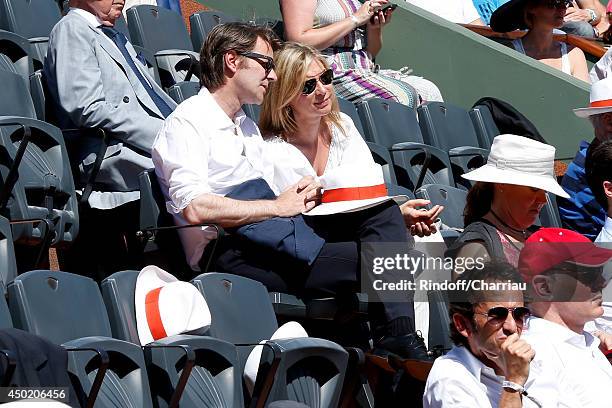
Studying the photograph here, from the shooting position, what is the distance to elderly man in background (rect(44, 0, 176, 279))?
4.96 m

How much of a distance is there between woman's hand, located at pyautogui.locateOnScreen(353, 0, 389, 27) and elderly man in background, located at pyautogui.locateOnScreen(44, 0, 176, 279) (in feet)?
5.34

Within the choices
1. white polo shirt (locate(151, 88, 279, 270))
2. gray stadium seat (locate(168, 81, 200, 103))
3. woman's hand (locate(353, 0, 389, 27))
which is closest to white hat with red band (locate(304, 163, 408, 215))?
white polo shirt (locate(151, 88, 279, 270))

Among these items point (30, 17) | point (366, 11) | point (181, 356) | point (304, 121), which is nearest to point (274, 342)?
point (181, 356)

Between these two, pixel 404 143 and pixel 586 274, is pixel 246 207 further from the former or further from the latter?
pixel 404 143

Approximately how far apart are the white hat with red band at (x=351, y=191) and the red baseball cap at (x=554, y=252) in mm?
589

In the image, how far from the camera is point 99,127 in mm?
4969

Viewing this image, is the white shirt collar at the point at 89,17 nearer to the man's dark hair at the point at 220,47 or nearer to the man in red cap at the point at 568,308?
the man's dark hair at the point at 220,47

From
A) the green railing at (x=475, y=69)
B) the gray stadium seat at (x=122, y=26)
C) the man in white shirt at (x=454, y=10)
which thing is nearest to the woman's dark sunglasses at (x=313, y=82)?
the gray stadium seat at (x=122, y=26)

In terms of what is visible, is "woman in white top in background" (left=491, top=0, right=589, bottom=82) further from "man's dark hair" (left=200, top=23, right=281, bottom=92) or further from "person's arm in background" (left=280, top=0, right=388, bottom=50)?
"man's dark hair" (left=200, top=23, right=281, bottom=92)

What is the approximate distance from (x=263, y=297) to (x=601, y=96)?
234 centimetres

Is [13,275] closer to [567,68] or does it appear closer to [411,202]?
[411,202]

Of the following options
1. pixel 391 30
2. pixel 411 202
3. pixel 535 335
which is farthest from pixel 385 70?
pixel 535 335

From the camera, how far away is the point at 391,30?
7.52 meters

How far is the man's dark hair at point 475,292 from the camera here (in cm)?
368
